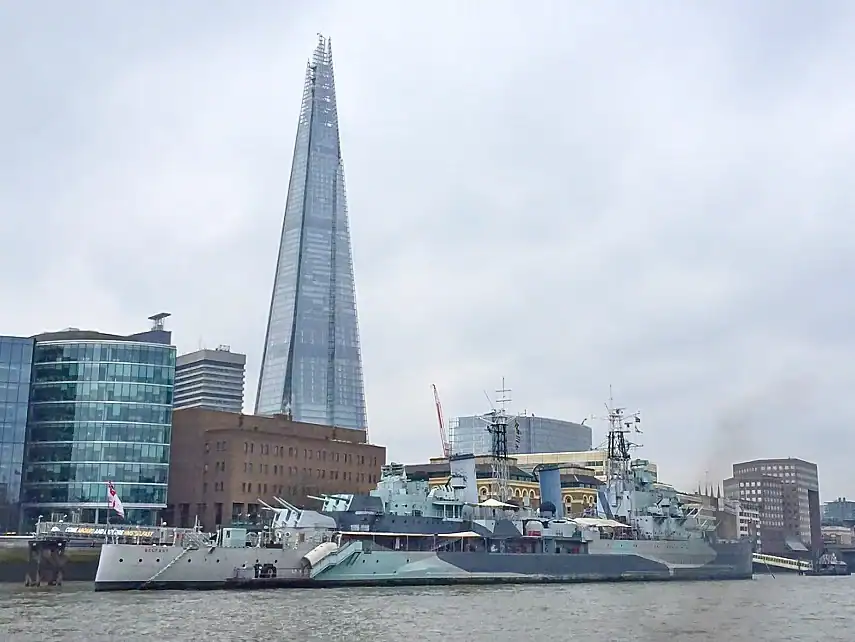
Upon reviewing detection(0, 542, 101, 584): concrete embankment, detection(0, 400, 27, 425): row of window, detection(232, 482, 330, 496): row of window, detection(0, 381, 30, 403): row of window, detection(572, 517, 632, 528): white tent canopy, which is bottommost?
detection(0, 542, 101, 584): concrete embankment

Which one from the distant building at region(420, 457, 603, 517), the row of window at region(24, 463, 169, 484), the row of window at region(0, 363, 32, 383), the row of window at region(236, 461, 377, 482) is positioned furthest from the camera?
the distant building at region(420, 457, 603, 517)

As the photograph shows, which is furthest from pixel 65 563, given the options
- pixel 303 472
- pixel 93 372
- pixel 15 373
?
pixel 303 472

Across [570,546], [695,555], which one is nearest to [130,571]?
[570,546]

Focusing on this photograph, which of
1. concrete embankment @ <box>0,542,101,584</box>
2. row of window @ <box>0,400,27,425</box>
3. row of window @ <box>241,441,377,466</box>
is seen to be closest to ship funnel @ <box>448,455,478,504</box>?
concrete embankment @ <box>0,542,101,584</box>

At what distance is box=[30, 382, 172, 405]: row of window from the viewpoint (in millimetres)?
99250

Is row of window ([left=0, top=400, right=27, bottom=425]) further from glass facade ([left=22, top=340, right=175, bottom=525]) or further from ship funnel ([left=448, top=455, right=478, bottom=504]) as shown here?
ship funnel ([left=448, top=455, right=478, bottom=504])

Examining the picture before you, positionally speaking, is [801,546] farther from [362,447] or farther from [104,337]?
[104,337]

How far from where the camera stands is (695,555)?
86875 millimetres

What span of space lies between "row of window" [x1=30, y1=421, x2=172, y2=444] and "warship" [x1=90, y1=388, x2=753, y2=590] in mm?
28441

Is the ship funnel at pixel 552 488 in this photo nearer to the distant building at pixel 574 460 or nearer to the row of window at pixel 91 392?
the row of window at pixel 91 392

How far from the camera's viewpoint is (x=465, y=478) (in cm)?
7938

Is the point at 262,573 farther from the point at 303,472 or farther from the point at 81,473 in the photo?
the point at 303,472

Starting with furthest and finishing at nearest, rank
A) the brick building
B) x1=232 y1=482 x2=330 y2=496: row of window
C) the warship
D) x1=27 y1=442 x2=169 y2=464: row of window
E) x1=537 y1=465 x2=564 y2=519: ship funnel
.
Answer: x1=232 y1=482 x2=330 y2=496: row of window → the brick building → x1=27 y1=442 x2=169 y2=464: row of window → x1=537 y1=465 x2=564 y2=519: ship funnel → the warship

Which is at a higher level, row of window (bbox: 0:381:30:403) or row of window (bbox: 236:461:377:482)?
row of window (bbox: 0:381:30:403)
